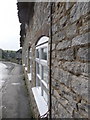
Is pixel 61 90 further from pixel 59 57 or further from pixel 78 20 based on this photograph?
pixel 78 20

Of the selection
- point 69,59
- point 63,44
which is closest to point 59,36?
point 63,44

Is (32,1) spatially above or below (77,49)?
above

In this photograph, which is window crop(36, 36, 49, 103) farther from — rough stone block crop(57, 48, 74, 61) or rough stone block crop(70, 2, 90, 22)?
rough stone block crop(70, 2, 90, 22)

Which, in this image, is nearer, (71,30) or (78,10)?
(78,10)

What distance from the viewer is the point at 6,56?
50.9 meters

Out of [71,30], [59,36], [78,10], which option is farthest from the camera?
[59,36]

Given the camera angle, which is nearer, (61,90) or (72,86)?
(72,86)

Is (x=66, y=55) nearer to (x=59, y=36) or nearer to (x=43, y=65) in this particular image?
(x=59, y=36)

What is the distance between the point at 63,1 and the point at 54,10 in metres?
0.41

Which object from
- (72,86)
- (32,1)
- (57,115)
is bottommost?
(57,115)

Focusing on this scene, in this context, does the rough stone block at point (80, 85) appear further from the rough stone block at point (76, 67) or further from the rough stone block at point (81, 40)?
the rough stone block at point (81, 40)

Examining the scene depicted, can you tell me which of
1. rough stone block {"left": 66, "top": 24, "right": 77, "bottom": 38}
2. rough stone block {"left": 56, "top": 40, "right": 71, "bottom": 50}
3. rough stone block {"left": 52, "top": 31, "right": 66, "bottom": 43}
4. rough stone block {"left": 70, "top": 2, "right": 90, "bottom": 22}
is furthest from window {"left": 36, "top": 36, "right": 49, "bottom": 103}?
rough stone block {"left": 70, "top": 2, "right": 90, "bottom": 22}

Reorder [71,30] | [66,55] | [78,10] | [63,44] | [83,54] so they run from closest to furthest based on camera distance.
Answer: [83,54]
[78,10]
[71,30]
[66,55]
[63,44]

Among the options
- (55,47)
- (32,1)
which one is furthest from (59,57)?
(32,1)
